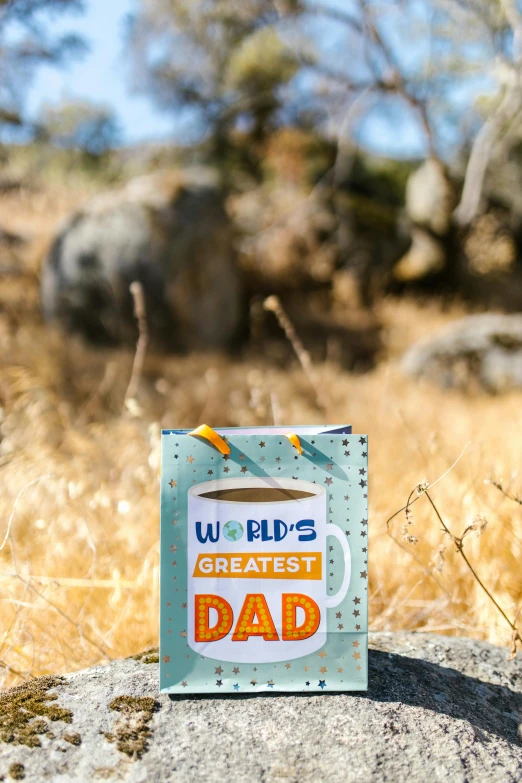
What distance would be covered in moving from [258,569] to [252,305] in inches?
263

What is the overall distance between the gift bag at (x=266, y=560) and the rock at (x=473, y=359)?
5.11m

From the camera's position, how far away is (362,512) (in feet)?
3.71

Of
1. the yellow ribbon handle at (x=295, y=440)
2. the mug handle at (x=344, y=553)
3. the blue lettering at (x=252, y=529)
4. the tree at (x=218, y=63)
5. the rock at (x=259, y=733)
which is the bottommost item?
the rock at (x=259, y=733)

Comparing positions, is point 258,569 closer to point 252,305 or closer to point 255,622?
point 255,622

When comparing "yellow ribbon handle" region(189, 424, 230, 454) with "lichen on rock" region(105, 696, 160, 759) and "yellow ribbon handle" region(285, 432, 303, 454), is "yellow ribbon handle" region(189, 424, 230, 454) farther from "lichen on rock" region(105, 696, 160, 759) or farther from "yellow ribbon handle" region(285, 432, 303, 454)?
"lichen on rock" region(105, 696, 160, 759)

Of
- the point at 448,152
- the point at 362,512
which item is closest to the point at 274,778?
the point at 362,512

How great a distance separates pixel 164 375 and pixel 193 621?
4851 mm

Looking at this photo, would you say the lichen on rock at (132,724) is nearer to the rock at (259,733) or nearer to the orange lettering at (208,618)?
the rock at (259,733)

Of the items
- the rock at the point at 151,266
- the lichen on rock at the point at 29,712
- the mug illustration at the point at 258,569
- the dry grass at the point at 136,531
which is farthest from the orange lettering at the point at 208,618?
the rock at the point at 151,266

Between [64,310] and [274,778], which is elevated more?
[64,310]

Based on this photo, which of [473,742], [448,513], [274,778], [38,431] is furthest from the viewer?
[38,431]

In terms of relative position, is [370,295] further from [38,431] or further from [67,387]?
[38,431]

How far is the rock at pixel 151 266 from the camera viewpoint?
6.73 metres

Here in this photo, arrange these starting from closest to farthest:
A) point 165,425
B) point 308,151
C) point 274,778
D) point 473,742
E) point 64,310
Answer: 1. point 274,778
2. point 473,742
3. point 165,425
4. point 64,310
5. point 308,151
